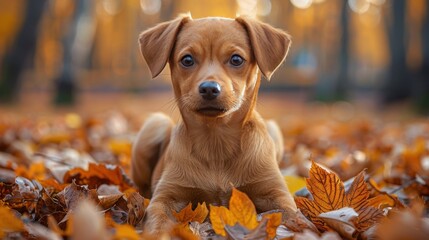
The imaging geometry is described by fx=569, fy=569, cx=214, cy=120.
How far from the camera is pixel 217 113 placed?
10.4ft

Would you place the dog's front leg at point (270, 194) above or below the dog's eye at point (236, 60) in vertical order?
below

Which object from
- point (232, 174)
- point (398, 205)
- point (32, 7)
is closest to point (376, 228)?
point (398, 205)

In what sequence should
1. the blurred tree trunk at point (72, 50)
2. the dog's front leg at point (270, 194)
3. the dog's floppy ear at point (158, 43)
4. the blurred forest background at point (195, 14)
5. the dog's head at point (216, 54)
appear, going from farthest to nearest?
the blurred forest background at point (195, 14)
the blurred tree trunk at point (72, 50)
the dog's floppy ear at point (158, 43)
the dog's head at point (216, 54)
the dog's front leg at point (270, 194)

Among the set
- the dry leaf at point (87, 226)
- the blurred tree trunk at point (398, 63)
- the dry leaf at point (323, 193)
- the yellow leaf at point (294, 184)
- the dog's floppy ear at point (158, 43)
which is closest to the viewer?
the dry leaf at point (87, 226)

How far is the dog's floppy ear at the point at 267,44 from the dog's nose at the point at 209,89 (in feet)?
1.49

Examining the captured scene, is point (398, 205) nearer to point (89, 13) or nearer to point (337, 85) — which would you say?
point (89, 13)

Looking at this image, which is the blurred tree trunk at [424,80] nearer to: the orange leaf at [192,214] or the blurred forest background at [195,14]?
the blurred forest background at [195,14]

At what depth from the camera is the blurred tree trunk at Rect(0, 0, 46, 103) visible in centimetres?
1842

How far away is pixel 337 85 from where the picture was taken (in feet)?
77.4

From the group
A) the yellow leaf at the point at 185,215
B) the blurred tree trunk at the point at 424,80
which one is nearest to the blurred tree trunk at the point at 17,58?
the blurred tree trunk at the point at 424,80

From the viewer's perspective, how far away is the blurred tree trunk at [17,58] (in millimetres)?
18422

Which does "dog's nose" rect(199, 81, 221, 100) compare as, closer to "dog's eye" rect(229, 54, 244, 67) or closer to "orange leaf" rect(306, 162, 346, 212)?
"dog's eye" rect(229, 54, 244, 67)

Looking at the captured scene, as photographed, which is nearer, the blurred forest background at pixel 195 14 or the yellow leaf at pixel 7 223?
the yellow leaf at pixel 7 223

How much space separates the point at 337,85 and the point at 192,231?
2176 cm
